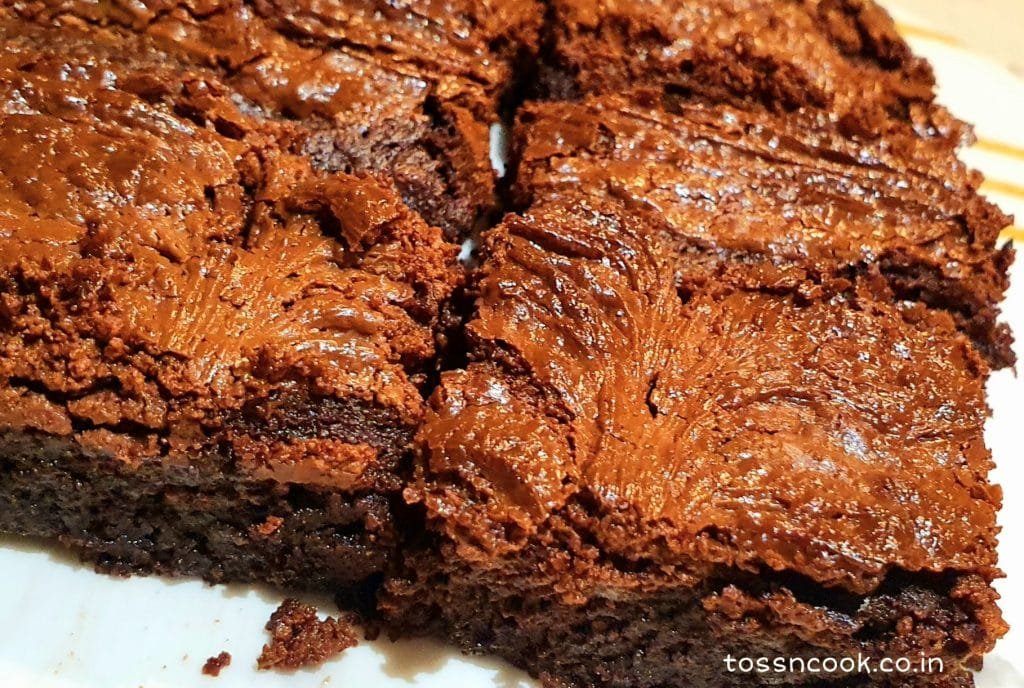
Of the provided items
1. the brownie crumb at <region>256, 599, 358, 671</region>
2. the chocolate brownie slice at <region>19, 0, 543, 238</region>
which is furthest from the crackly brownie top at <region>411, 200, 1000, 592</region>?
the brownie crumb at <region>256, 599, 358, 671</region>

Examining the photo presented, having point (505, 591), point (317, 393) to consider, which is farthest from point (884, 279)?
point (317, 393)

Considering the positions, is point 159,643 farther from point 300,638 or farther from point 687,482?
point 687,482

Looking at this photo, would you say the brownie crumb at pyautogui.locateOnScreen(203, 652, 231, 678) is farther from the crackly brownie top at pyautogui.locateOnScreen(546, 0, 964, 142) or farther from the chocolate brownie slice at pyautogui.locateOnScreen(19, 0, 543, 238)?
the crackly brownie top at pyautogui.locateOnScreen(546, 0, 964, 142)

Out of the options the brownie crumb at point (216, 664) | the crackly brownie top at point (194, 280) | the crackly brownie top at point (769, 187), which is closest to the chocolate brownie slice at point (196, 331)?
the crackly brownie top at point (194, 280)

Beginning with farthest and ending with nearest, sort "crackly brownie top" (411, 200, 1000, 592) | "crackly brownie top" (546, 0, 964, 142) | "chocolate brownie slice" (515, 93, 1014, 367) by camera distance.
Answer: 1. "crackly brownie top" (546, 0, 964, 142)
2. "chocolate brownie slice" (515, 93, 1014, 367)
3. "crackly brownie top" (411, 200, 1000, 592)

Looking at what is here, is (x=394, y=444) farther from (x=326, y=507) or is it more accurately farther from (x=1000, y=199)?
(x=1000, y=199)
